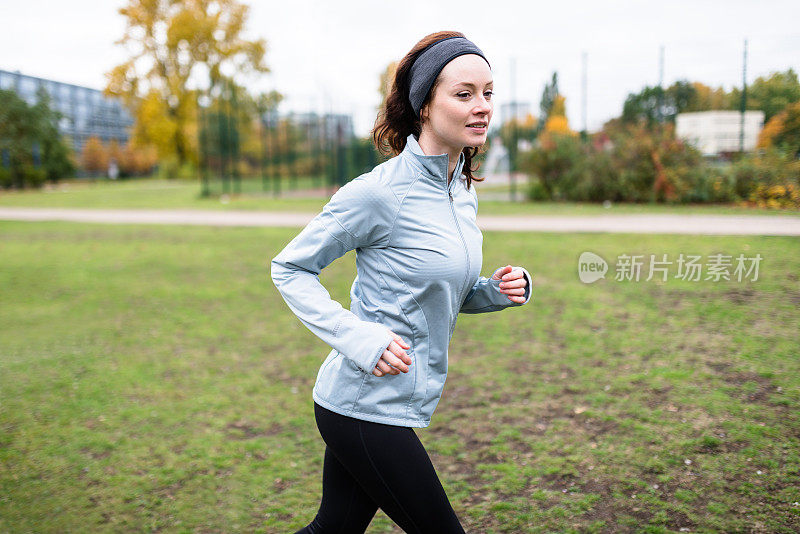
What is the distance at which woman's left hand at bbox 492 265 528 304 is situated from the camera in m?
2.18

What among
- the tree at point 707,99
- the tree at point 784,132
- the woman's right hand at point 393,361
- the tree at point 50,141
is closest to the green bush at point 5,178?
the tree at point 50,141

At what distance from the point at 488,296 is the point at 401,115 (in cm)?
69

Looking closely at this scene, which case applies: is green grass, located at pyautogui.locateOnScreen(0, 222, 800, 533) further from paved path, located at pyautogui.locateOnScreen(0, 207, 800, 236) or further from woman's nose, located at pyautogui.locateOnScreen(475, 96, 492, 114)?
paved path, located at pyautogui.locateOnScreen(0, 207, 800, 236)

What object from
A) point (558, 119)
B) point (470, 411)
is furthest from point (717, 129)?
point (470, 411)

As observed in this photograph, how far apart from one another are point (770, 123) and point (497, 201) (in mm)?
7200

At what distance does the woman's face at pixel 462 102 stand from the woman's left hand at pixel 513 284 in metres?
0.46

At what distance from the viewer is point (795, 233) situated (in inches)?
425

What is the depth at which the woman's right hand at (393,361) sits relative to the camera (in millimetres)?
1815

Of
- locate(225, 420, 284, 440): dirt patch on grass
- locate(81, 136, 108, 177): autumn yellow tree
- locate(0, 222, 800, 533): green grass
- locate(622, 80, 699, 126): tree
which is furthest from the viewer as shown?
locate(81, 136, 108, 177): autumn yellow tree

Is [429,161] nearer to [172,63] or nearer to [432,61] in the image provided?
[432,61]

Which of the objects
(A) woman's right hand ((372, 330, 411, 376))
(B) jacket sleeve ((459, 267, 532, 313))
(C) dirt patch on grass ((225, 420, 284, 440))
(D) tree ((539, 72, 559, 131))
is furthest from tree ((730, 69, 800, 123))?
(A) woman's right hand ((372, 330, 411, 376))

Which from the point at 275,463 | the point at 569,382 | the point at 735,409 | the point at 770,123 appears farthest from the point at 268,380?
the point at 770,123

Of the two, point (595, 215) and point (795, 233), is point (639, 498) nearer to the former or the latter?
point (795, 233)

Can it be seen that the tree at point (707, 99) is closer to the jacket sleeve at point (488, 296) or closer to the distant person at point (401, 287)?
the jacket sleeve at point (488, 296)
